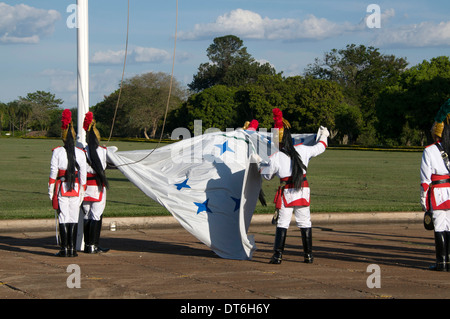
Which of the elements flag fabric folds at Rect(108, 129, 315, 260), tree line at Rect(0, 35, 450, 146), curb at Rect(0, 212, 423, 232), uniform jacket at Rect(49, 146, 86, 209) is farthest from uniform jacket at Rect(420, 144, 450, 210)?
tree line at Rect(0, 35, 450, 146)

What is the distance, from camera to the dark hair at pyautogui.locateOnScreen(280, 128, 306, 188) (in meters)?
9.62

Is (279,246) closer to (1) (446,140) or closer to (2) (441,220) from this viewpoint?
(2) (441,220)

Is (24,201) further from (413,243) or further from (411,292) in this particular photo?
(411,292)

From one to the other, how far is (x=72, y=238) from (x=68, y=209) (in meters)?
0.46

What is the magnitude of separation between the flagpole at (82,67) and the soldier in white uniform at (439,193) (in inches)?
219

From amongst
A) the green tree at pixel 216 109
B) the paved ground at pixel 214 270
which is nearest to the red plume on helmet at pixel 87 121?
the paved ground at pixel 214 270

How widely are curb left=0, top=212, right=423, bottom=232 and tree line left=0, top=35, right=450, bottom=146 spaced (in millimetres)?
28638

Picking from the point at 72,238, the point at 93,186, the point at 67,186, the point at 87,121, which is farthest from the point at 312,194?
the point at 67,186

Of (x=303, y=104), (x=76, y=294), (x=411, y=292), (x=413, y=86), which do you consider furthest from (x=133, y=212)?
(x=303, y=104)

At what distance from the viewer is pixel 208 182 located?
11.0 m

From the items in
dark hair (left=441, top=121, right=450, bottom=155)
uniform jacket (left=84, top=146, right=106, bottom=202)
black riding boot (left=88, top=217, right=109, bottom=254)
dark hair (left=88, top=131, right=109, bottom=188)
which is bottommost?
black riding boot (left=88, top=217, right=109, bottom=254)

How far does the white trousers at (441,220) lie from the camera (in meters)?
9.19

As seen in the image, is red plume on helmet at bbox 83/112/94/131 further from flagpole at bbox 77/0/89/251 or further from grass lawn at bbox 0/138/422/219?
grass lawn at bbox 0/138/422/219

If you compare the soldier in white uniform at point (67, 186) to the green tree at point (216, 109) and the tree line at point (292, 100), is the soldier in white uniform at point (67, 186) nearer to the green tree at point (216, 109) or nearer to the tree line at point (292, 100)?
the tree line at point (292, 100)
